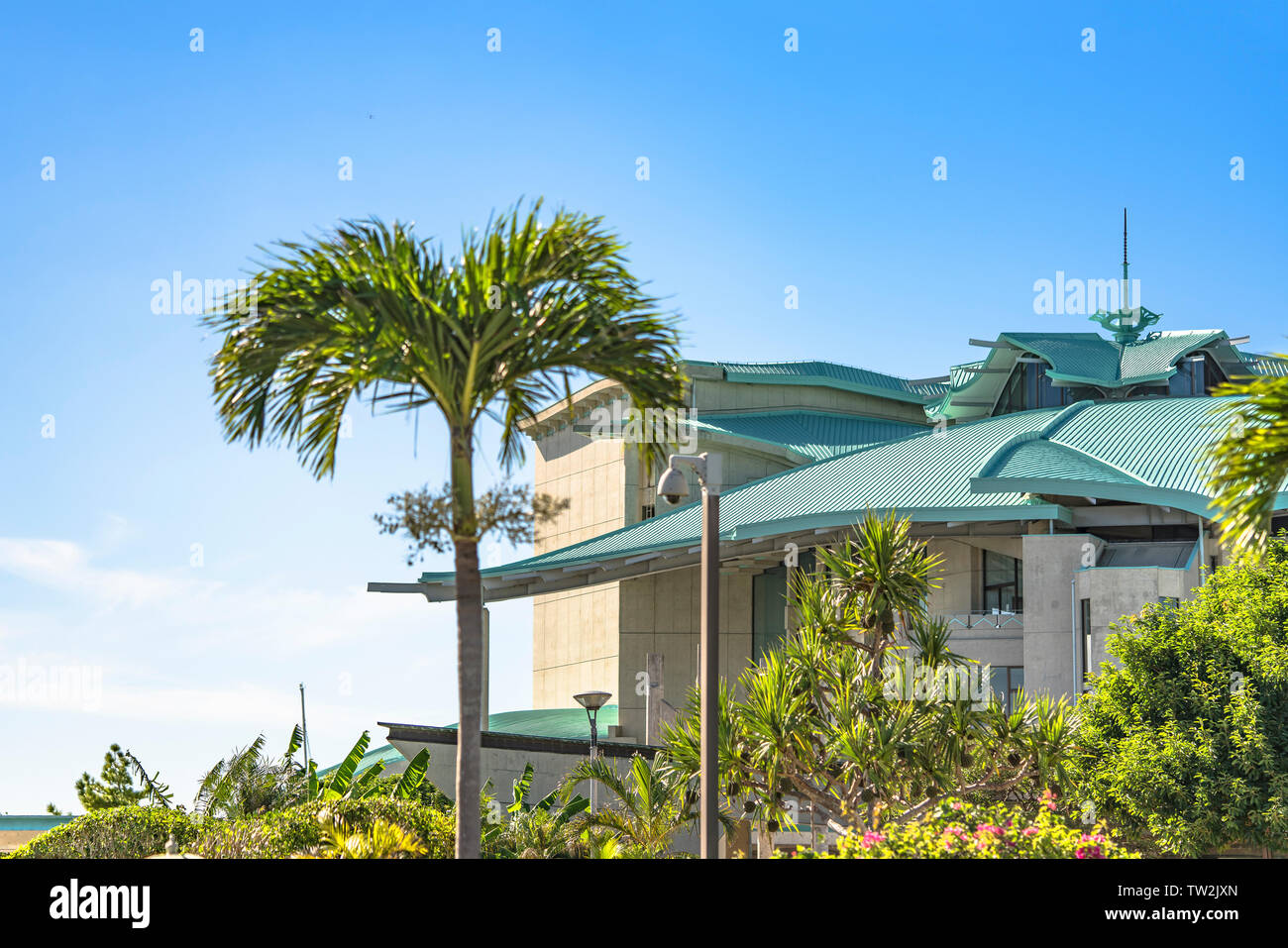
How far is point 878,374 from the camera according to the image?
5797cm

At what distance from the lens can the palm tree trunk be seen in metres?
15.9

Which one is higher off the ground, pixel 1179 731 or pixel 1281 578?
pixel 1281 578

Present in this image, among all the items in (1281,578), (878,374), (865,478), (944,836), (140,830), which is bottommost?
(140,830)

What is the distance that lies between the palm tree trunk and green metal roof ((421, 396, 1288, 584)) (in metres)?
Result: 19.7

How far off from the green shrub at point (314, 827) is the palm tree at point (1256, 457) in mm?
12095

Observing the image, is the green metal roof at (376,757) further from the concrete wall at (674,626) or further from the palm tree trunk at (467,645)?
the palm tree trunk at (467,645)

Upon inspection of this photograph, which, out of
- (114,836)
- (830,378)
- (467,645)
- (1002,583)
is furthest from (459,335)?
(830,378)

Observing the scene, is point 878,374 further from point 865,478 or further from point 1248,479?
point 1248,479

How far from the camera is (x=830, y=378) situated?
54938 millimetres

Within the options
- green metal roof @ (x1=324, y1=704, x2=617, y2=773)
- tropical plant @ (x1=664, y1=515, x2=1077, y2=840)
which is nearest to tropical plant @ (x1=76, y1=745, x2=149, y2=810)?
green metal roof @ (x1=324, y1=704, x2=617, y2=773)
